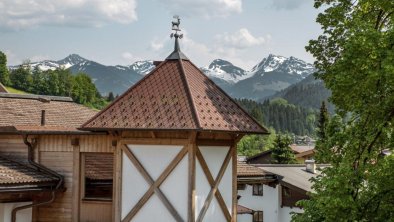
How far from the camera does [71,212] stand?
1541cm

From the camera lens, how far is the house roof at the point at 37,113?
17184 mm

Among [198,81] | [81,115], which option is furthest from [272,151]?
[198,81]

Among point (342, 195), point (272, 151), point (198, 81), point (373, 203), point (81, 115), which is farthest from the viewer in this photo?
point (272, 151)

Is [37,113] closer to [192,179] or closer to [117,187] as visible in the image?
[117,187]

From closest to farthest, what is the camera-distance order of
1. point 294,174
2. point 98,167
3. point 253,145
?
point 98,167, point 294,174, point 253,145

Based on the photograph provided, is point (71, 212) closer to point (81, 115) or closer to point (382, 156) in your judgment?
point (81, 115)

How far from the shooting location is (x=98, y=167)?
17.1 meters

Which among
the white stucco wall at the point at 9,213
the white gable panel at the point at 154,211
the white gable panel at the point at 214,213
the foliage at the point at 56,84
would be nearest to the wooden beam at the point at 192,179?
the white gable panel at the point at 154,211

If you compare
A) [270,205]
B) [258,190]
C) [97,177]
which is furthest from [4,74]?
[97,177]

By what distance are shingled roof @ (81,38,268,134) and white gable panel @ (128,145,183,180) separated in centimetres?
66

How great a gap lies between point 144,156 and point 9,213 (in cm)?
379

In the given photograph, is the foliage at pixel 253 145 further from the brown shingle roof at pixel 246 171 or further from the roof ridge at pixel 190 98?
the roof ridge at pixel 190 98

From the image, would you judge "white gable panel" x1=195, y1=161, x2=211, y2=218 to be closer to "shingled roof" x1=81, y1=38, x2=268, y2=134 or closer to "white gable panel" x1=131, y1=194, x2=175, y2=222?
"white gable panel" x1=131, y1=194, x2=175, y2=222

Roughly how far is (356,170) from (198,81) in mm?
4587
